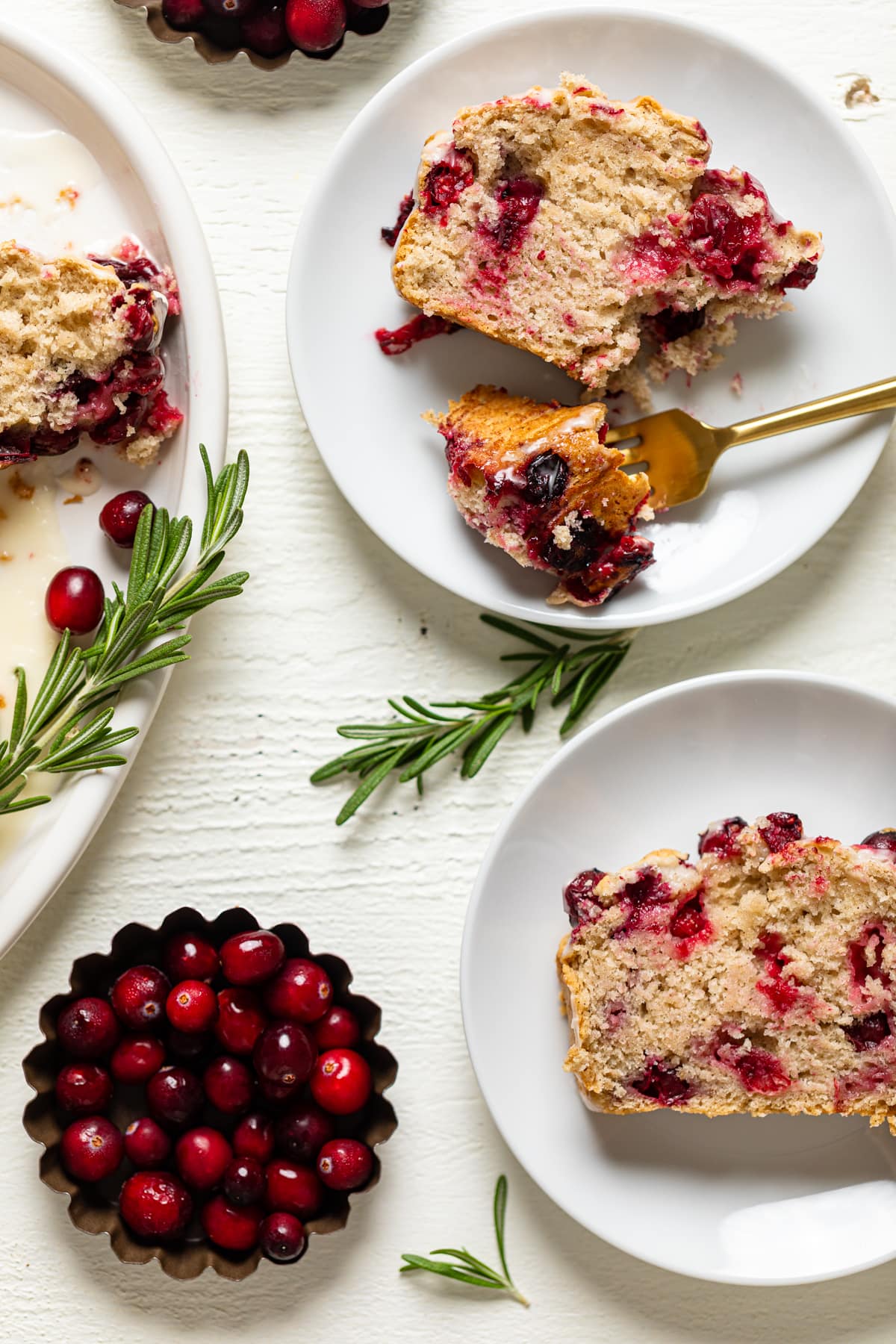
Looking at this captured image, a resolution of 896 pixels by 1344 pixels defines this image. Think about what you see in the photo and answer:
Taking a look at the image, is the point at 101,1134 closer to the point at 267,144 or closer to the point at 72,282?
the point at 72,282

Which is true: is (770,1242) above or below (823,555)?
below

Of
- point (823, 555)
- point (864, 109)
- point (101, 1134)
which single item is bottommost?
point (101, 1134)

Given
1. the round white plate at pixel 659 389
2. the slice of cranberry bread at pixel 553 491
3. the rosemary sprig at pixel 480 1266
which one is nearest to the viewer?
the slice of cranberry bread at pixel 553 491

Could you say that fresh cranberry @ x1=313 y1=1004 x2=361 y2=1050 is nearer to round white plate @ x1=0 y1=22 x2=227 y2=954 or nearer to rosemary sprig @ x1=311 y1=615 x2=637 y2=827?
rosemary sprig @ x1=311 y1=615 x2=637 y2=827

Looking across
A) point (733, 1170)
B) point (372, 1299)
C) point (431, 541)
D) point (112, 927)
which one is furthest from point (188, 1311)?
point (431, 541)

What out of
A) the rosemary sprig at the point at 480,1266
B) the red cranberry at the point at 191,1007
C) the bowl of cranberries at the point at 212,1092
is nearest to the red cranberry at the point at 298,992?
the bowl of cranberries at the point at 212,1092

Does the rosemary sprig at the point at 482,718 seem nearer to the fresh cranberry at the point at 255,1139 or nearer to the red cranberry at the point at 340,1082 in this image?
the red cranberry at the point at 340,1082

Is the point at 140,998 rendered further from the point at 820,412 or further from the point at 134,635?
the point at 820,412
